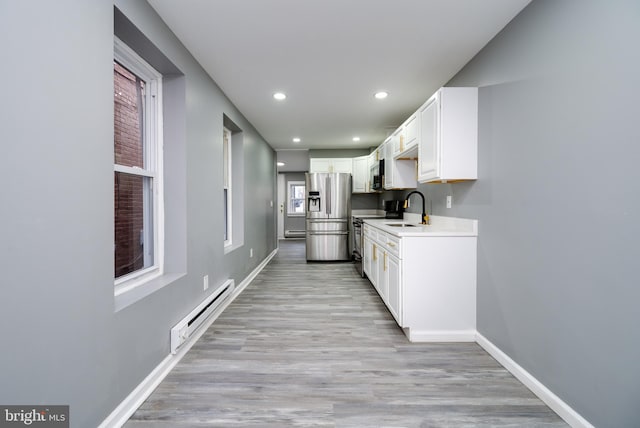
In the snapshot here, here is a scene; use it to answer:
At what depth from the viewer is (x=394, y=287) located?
2518mm

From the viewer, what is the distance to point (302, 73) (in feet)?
8.66

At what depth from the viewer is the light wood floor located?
4.83 feet

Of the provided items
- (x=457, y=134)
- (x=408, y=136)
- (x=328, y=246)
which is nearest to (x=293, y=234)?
(x=328, y=246)

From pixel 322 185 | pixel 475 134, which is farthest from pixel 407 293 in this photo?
pixel 322 185

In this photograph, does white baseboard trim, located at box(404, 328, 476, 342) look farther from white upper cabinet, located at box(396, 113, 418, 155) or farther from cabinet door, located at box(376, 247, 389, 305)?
white upper cabinet, located at box(396, 113, 418, 155)

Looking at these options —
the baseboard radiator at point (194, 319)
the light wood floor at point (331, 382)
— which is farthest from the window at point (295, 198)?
the light wood floor at point (331, 382)

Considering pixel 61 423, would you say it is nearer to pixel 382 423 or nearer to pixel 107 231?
pixel 107 231

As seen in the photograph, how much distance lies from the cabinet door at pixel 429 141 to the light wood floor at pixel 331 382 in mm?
1485

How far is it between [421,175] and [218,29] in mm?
2083

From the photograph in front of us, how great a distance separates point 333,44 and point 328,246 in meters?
3.92

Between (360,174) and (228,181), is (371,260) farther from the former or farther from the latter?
(360,174)

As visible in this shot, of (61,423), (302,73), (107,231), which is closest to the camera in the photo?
(61,423)

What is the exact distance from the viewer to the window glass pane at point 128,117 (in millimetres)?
1760

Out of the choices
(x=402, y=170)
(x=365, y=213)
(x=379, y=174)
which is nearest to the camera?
(x=402, y=170)
